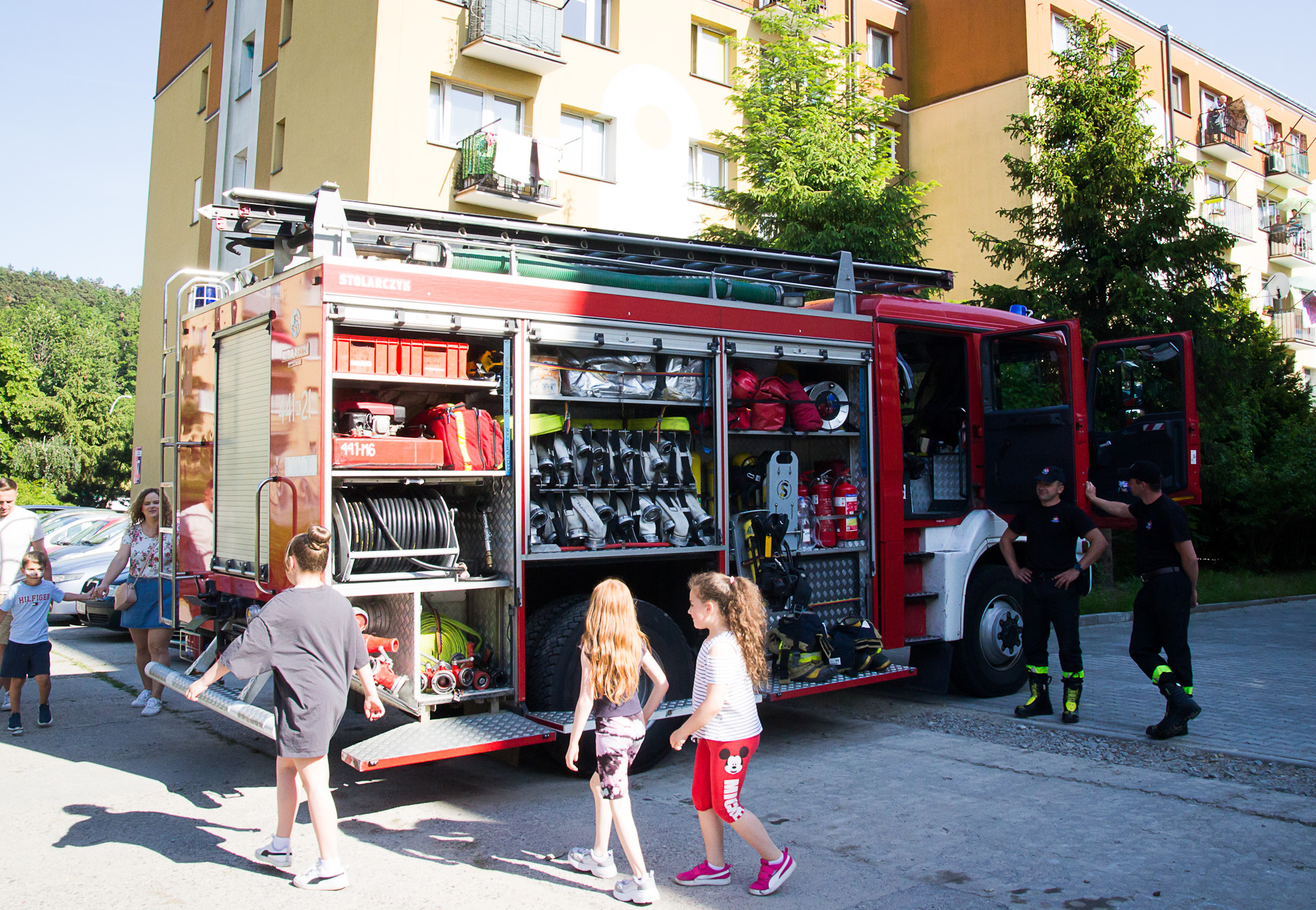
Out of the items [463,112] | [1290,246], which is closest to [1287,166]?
[1290,246]

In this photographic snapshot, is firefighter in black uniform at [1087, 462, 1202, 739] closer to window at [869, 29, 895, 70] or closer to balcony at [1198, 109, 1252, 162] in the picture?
window at [869, 29, 895, 70]

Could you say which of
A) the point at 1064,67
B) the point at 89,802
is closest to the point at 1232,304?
the point at 1064,67

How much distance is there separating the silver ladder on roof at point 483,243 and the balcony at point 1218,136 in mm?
27223

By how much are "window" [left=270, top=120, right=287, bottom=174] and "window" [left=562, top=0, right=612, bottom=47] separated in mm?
6015

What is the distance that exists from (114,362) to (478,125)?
5657cm

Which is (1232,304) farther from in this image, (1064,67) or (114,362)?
(114,362)

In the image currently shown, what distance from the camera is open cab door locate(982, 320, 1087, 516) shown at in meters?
7.62

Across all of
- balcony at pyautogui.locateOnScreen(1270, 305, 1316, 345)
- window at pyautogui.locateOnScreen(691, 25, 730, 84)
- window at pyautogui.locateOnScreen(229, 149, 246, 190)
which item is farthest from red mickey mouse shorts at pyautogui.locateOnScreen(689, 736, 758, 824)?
balcony at pyautogui.locateOnScreen(1270, 305, 1316, 345)

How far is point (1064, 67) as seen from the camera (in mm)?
16016

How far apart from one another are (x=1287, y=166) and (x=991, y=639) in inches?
1351

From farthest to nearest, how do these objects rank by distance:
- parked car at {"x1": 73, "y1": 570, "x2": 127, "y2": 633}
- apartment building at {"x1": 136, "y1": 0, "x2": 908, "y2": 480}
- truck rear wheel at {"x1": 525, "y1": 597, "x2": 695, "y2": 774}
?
apartment building at {"x1": 136, "y1": 0, "x2": 908, "y2": 480} → parked car at {"x1": 73, "y1": 570, "x2": 127, "y2": 633} → truck rear wheel at {"x1": 525, "y1": 597, "x2": 695, "y2": 774}

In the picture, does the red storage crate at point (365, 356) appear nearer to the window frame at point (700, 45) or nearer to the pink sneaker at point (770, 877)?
the pink sneaker at point (770, 877)

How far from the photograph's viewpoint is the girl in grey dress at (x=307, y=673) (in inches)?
167

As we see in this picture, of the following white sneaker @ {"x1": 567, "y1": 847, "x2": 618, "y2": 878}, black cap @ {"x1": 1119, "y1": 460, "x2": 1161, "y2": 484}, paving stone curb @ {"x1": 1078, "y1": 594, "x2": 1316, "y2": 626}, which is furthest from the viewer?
paving stone curb @ {"x1": 1078, "y1": 594, "x2": 1316, "y2": 626}
